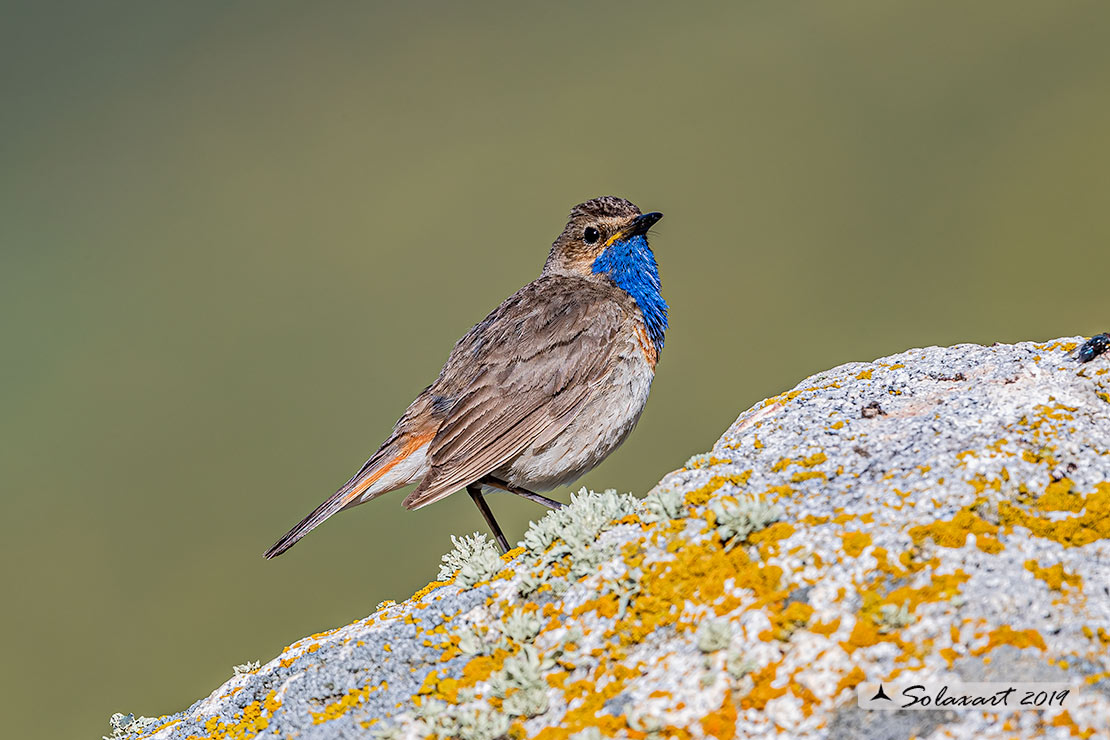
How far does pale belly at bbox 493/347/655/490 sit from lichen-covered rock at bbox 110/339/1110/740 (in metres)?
2.05

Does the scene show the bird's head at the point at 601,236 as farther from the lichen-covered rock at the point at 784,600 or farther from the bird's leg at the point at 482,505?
the lichen-covered rock at the point at 784,600

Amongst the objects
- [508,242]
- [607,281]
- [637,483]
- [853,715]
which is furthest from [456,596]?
[508,242]

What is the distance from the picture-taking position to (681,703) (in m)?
3.64

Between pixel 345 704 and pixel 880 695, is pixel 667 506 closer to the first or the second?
pixel 880 695

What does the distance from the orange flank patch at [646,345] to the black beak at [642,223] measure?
3.61 feet

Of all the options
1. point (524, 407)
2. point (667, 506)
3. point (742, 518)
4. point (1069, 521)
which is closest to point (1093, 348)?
point (1069, 521)

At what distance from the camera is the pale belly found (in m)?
7.22

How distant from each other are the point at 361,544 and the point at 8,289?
22.6m

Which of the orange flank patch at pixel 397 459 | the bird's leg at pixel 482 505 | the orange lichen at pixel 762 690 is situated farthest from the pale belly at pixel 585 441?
the orange lichen at pixel 762 690

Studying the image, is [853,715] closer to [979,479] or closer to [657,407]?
[979,479]

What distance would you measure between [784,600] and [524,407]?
3674mm

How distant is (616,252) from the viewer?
8578 mm

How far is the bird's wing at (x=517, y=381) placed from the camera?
7059mm

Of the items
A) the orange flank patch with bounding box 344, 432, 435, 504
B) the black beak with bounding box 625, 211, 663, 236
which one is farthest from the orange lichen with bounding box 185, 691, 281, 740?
the black beak with bounding box 625, 211, 663, 236
